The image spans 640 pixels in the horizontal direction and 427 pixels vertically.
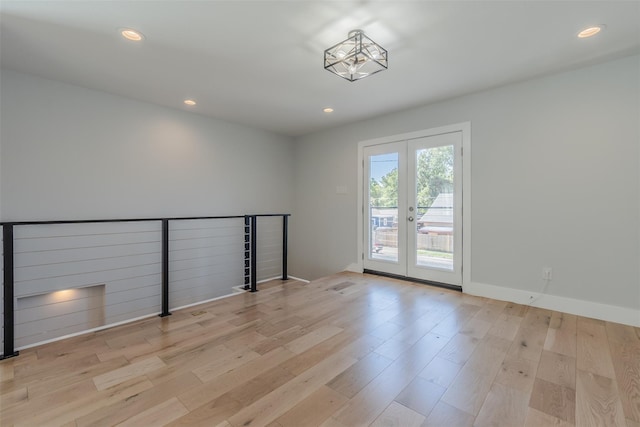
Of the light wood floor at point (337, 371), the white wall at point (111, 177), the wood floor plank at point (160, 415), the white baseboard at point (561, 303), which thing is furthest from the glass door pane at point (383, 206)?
the wood floor plank at point (160, 415)

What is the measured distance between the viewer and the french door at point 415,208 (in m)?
3.57

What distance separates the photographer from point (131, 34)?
2.23 m

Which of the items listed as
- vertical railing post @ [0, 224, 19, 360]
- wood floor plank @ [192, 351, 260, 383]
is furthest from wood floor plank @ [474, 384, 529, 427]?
vertical railing post @ [0, 224, 19, 360]

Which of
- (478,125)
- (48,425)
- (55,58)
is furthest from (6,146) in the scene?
(478,125)

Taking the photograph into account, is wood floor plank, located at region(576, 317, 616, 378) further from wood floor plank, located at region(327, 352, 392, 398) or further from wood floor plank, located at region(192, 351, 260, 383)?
wood floor plank, located at region(192, 351, 260, 383)

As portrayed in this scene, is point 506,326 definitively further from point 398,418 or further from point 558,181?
point 398,418

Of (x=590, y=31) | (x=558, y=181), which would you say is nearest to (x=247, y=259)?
(x=558, y=181)

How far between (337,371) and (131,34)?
2.88 m

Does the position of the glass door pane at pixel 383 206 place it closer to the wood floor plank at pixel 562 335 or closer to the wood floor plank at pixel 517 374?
the wood floor plank at pixel 562 335

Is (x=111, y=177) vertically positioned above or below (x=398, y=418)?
above

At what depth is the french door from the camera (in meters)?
3.57

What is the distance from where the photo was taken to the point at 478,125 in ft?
11.0

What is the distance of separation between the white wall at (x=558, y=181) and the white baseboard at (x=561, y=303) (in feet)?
0.08

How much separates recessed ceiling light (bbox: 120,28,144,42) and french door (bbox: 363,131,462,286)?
3.04 m
